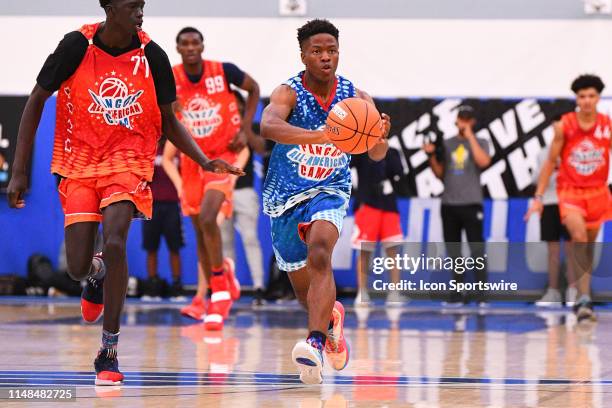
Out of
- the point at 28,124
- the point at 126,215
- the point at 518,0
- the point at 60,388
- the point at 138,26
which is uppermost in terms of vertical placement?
the point at 518,0

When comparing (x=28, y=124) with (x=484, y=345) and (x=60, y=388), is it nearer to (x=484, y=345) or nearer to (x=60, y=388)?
(x=60, y=388)

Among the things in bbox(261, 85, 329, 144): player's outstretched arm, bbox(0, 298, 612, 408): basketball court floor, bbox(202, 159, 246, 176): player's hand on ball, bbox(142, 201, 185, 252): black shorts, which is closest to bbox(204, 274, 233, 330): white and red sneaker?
bbox(0, 298, 612, 408): basketball court floor

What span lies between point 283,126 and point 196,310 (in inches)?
206

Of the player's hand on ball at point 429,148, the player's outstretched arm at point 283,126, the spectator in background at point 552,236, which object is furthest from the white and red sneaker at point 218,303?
the spectator in background at point 552,236

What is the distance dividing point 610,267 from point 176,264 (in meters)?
5.45

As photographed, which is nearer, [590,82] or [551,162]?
[590,82]

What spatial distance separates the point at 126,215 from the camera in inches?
289

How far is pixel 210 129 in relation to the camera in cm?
1169

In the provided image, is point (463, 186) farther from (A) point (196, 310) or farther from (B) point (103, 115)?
(B) point (103, 115)

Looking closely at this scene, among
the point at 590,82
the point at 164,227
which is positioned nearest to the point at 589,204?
the point at 590,82

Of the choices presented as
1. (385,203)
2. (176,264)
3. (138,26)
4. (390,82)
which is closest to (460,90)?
(390,82)

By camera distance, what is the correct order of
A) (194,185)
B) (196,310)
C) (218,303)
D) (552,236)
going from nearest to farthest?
(218,303)
(194,185)
(196,310)
(552,236)

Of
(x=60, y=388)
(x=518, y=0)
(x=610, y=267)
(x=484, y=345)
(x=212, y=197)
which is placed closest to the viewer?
(x=60, y=388)

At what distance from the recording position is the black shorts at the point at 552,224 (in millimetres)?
15109
